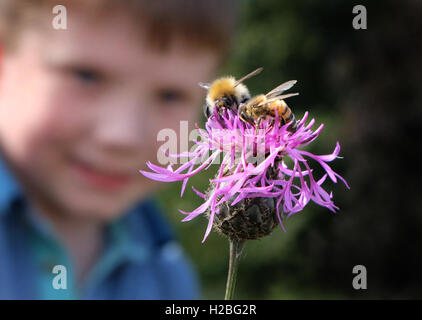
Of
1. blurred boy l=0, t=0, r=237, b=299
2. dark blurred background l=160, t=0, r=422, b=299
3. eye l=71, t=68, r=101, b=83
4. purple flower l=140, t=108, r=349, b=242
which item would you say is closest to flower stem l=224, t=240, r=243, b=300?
purple flower l=140, t=108, r=349, b=242

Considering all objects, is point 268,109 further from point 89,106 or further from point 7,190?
point 7,190

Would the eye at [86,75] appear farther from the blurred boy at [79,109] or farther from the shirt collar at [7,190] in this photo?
the shirt collar at [7,190]

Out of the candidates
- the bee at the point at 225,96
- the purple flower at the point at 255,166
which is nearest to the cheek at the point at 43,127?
the bee at the point at 225,96

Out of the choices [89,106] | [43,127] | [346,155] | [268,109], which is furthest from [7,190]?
[346,155]

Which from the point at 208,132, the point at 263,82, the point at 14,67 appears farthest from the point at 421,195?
the point at 208,132

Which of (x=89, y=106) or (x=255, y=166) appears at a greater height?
(x=89, y=106)

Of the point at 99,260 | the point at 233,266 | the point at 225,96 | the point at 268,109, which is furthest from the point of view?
the point at 99,260

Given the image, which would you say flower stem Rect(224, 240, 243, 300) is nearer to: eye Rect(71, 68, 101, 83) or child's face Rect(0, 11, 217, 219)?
child's face Rect(0, 11, 217, 219)
